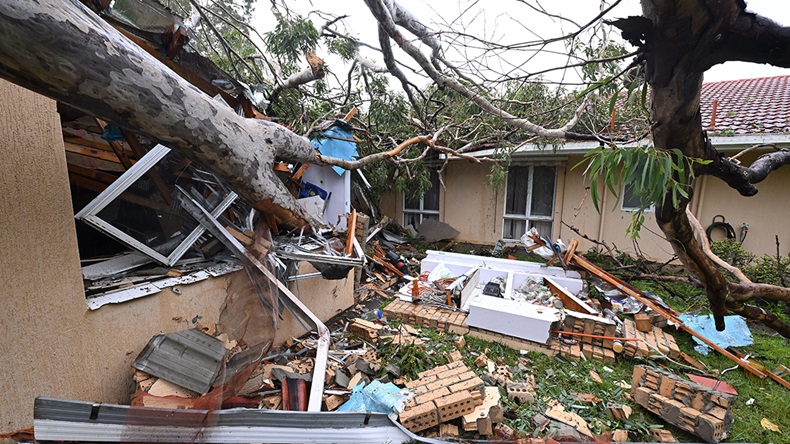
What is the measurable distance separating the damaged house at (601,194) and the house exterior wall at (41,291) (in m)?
5.49

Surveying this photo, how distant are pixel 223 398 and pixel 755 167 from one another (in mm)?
4336

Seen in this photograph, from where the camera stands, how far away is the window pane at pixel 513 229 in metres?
8.02

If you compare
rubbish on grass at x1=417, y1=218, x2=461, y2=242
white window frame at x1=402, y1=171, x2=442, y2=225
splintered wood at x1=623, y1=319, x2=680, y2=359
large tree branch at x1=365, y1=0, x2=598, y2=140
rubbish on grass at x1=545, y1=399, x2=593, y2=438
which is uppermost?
large tree branch at x1=365, y1=0, x2=598, y2=140

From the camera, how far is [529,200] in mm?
7781

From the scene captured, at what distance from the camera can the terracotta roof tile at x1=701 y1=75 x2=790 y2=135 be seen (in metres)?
5.29

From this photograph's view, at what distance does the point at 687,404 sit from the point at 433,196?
23.1ft

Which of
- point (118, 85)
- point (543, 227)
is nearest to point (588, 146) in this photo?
Result: point (543, 227)

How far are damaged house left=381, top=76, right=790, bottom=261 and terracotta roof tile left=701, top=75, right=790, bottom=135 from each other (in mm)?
13

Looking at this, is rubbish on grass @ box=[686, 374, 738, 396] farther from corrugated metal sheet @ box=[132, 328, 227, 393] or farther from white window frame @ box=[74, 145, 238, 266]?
white window frame @ box=[74, 145, 238, 266]

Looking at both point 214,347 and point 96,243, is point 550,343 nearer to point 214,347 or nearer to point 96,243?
point 214,347

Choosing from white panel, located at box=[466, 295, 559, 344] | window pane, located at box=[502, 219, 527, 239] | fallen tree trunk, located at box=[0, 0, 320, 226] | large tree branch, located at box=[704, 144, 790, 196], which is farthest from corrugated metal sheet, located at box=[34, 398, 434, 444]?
window pane, located at box=[502, 219, 527, 239]

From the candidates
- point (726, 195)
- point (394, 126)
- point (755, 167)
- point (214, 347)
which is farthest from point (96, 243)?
point (726, 195)

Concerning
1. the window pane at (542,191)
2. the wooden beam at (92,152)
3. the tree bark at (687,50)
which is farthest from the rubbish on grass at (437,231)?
the wooden beam at (92,152)

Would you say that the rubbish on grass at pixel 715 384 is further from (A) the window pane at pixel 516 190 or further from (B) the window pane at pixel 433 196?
(B) the window pane at pixel 433 196
